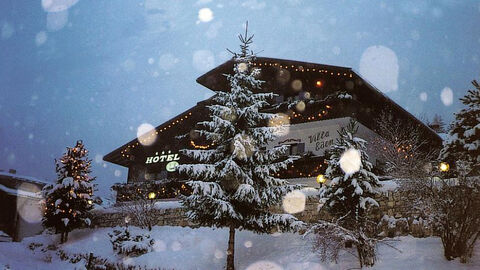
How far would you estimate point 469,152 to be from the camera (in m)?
19.3

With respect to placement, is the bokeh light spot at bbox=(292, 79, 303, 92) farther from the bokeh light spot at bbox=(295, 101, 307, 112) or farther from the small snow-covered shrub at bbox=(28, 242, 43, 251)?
the small snow-covered shrub at bbox=(28, 242, 43, 251)

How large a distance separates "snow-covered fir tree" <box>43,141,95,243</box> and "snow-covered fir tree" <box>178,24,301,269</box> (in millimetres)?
13137

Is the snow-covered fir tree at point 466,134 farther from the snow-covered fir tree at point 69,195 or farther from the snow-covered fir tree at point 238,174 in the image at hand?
the snow-covered fir tree at point 69,195

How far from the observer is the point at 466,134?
19.7 meters

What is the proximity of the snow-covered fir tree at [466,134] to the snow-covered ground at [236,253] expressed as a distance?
6.40 meters

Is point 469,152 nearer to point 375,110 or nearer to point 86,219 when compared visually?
point 375,110

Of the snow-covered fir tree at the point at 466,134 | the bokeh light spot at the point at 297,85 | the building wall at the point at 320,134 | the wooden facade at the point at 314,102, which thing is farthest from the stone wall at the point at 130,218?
the snow-covered fir tree at the point at 466,134

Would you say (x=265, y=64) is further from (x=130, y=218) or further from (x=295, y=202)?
(x=130, y=218)

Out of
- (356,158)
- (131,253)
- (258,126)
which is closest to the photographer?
(356,158)

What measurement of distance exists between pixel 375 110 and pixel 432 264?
16440 mm

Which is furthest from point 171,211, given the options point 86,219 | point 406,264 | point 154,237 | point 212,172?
point 406,264

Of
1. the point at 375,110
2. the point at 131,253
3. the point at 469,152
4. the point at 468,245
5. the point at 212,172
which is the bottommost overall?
the point at 131,253

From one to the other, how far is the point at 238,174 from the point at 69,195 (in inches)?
600

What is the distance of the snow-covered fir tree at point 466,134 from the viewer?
19.2m
